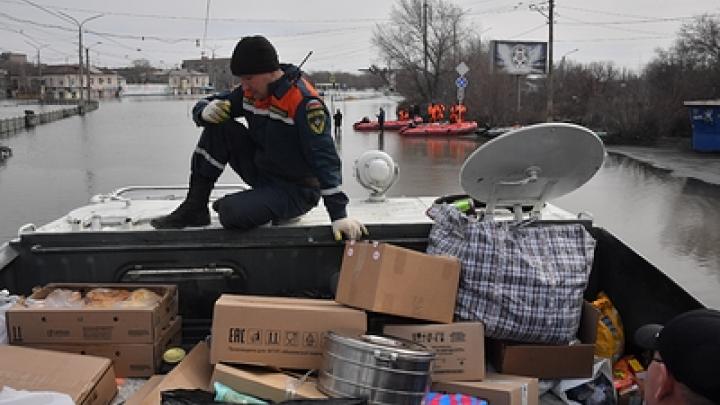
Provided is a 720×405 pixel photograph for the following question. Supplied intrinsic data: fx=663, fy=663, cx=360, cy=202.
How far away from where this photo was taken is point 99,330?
118 inches

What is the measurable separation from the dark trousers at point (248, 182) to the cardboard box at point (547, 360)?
4.46ft

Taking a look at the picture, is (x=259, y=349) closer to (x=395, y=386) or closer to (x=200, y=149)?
(x=395, y=386)

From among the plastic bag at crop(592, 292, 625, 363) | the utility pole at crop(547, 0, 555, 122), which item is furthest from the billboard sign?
the plastic bag at crop(592, 292, 625, 363)

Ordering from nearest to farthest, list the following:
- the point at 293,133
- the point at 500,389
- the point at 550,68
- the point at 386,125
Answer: the point at 500,389 → the point at 293,133 → the point at 550,68 → the point at 386,125

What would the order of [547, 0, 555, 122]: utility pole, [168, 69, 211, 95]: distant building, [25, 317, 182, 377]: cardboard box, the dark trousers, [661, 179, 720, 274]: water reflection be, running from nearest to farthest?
[25, 317, 182, 377]: cardboard box
the dark trousers
[661, 179, 720, 274]: water reflection
[547, 0, 555, 122]: utility pole
[168, 69, 211, 95]: distant building

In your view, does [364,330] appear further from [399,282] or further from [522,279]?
[522,279]

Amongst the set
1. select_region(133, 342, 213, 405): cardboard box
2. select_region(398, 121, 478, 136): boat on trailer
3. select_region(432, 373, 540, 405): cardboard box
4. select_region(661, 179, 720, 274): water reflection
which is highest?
select_region(398, 121, 478, 136): boat on trailer

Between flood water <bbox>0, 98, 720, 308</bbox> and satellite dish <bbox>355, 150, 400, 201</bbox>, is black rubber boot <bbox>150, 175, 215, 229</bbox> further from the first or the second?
flood water <bbox>0, 98, 720, 308</bbox>

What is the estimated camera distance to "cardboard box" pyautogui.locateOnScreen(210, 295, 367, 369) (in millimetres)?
2711

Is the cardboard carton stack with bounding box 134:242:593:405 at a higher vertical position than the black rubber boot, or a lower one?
lower

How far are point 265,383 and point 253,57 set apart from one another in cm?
A: 174

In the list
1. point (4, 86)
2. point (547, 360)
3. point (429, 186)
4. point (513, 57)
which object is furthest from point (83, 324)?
point (4, 86)

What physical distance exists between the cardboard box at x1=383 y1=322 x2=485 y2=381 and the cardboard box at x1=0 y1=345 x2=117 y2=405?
3.87 ft

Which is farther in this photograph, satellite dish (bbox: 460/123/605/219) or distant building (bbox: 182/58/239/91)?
distant building (bbox: 182/58/239/91)
